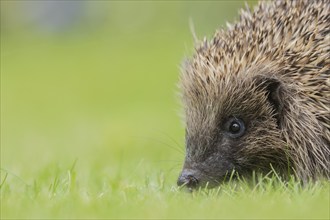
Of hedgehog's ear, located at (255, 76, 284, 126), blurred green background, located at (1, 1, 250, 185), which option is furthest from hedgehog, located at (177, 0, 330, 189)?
blurred green background, located at (1, 1, 250, 185)

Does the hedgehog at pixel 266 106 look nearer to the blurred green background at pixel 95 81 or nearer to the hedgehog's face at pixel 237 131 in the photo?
the hedgehog's face at pixel 237 131

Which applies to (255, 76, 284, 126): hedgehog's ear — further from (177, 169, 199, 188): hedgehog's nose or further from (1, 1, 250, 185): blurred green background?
(1, 1, 250, 185): blurred green background

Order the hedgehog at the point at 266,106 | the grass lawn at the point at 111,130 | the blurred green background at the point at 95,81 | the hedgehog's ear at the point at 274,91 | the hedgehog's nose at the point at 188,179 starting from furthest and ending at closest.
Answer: the blurred green background at the point at 95,81
the hedgehog's ear at the point at 274,91
the hedgehog at the point at 266,106
the hedgehog's nose at the point at 188,179
the grass lawn at the point at 111,130

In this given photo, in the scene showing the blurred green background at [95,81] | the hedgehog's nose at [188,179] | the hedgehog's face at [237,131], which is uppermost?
the blurred green background at [95,81]

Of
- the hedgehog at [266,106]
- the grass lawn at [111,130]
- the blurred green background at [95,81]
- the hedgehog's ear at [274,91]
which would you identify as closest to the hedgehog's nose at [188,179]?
the hedgehog at [266,106]

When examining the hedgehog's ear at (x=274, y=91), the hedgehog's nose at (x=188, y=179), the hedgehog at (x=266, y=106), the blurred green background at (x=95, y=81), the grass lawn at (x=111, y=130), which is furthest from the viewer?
the blurred green background at (x=95, y=81)

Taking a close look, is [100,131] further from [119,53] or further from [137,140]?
[119,53]

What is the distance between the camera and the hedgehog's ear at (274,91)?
6590mm

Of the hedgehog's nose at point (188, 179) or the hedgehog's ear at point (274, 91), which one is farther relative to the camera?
the hedgehog's ear at point (274, 91)

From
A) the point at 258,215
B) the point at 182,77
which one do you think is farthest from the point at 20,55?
the point at 258,215

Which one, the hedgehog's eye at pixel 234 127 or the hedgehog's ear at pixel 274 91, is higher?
the hedgehog's ear at pixel 274 91

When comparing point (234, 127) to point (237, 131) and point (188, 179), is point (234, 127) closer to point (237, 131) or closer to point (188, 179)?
point (237, 131)

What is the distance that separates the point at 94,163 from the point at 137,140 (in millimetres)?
3001

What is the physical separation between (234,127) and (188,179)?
61cm
